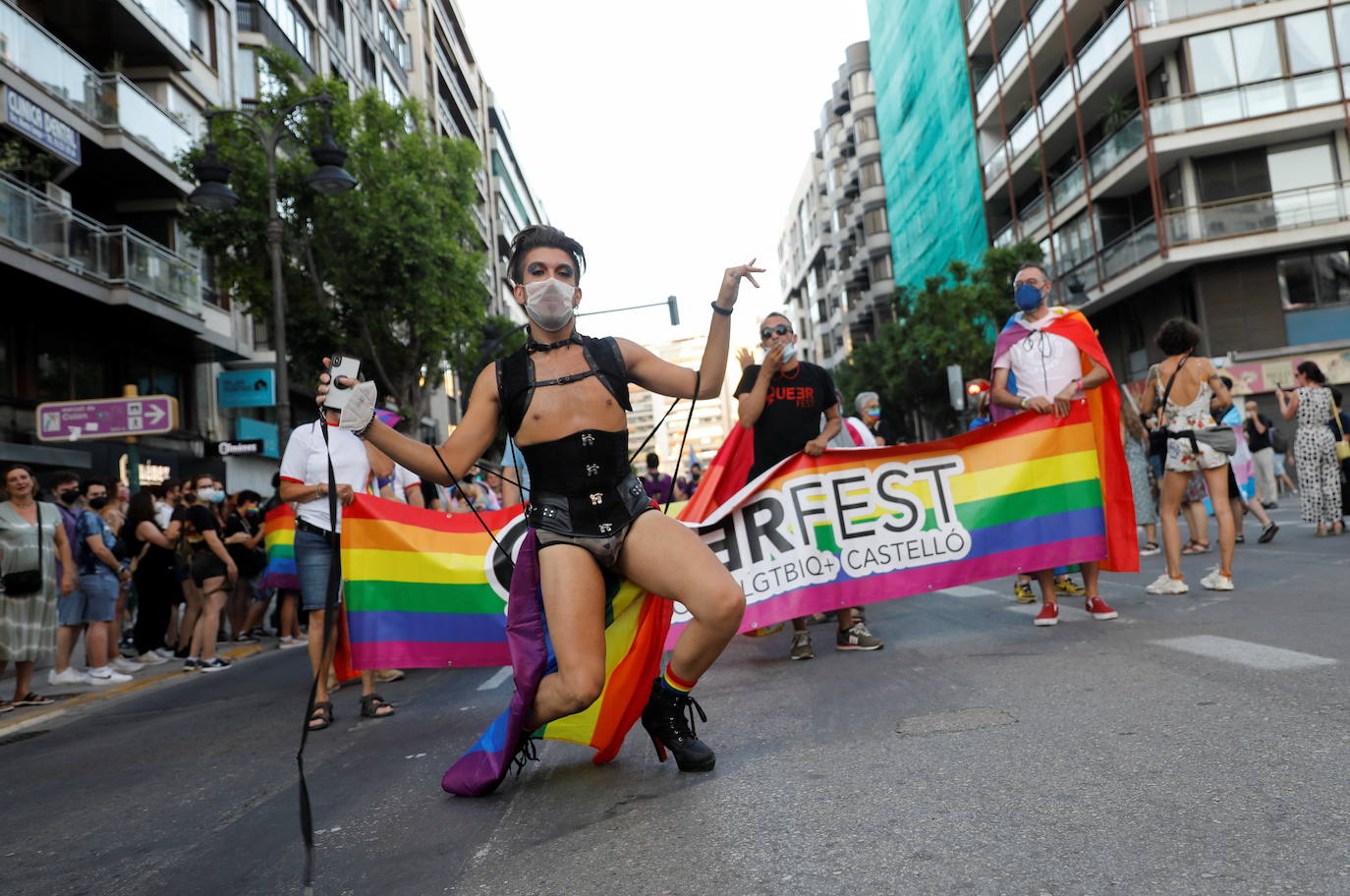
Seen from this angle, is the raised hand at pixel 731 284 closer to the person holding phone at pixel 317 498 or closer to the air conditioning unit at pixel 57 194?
the person holding phone at pixel 317 498

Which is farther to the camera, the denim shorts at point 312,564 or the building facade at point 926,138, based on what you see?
the building facade at point 926,138

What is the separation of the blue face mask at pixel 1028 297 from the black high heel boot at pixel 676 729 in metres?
4.22

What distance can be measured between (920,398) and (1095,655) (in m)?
45.4

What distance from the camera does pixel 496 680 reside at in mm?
7566

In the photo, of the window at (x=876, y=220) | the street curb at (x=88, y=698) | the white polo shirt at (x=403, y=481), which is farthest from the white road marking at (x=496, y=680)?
the window at (x=876, y=220)

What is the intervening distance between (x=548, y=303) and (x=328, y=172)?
1490 cm

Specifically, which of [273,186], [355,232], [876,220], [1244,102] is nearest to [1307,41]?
[1244,102]

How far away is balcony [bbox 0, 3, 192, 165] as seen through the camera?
20031 mm

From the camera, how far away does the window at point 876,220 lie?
66.0m

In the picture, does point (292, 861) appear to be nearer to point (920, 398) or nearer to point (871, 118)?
point (920, 398)

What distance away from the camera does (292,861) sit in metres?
3.54

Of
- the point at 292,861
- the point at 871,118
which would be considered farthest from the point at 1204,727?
the point at 871,118

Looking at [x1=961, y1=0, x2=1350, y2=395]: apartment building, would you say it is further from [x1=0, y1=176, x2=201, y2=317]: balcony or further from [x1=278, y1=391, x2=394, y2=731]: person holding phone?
[x1=278, y1=391, x2=394, y2=731]: person holding phone

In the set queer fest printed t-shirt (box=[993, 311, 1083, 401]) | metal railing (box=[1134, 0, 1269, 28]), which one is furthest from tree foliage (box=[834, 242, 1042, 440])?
queer fest printed t-shirt (box=[993, 311, 1083, 401])
